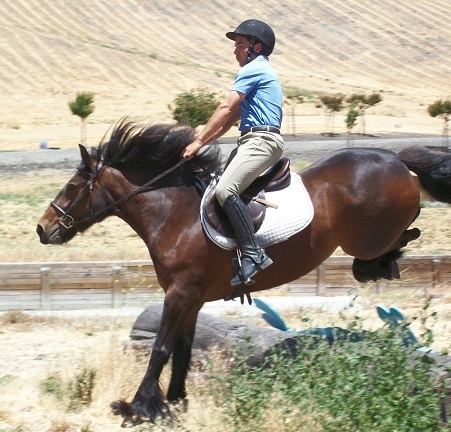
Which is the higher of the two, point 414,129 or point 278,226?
point 278,226

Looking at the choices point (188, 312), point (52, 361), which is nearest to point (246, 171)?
point (188, 312)

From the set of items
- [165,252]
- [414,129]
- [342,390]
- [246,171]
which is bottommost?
[414,129]

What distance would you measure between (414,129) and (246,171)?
35.6 meters

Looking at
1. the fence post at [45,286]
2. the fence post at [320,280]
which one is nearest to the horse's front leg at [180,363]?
the fence post at [45,286]

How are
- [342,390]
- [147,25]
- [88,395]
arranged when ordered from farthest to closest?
[147,25] < [88,395] < [342,390]

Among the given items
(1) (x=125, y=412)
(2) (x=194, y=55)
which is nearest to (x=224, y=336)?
(1) (x=125, y=412)

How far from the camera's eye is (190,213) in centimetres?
697

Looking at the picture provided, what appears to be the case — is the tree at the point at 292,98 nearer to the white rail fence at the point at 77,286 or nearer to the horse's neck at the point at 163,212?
the white rail fence at the point at 77,286

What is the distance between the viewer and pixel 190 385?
7.34 m

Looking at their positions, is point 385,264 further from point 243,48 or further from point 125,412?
point 125,412

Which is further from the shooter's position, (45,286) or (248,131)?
(45,286)

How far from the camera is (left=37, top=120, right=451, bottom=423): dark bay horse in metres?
6.77

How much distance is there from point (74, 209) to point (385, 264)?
100 inches

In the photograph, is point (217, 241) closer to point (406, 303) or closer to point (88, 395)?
point (88, 395)
